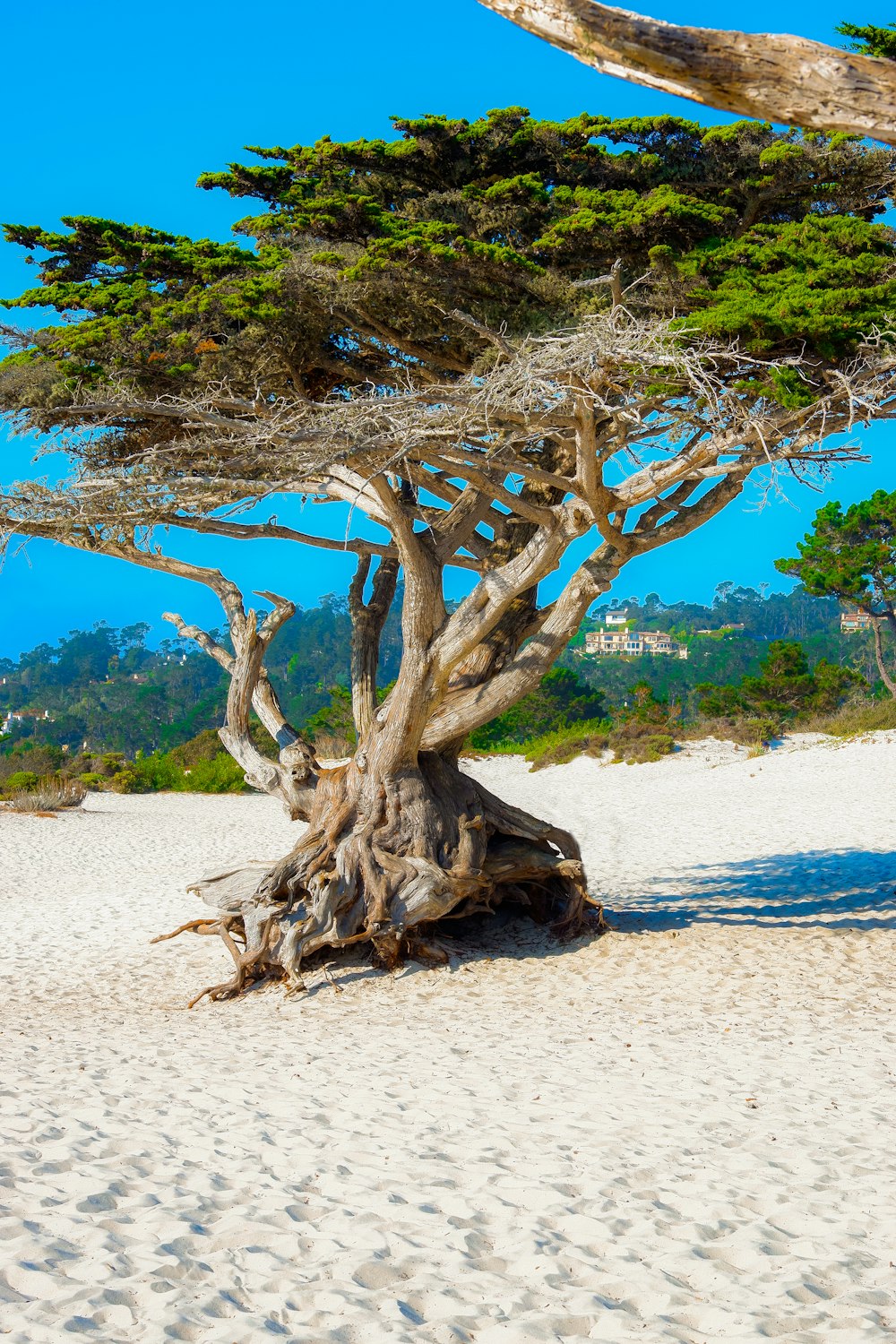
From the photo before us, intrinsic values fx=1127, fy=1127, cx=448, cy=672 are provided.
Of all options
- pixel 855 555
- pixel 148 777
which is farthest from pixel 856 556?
pixel 148 777

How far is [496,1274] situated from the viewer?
3.60 m

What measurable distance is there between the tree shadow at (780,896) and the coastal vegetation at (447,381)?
1.56 meters

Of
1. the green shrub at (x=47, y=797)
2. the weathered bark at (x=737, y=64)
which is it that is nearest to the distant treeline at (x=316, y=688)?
the green shrub at (x=47, y=797)

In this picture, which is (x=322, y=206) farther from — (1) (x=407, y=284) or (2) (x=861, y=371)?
(2) (x=861, y=371)

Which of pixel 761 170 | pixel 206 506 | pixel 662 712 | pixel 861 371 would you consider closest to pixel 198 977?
pixel 206 506

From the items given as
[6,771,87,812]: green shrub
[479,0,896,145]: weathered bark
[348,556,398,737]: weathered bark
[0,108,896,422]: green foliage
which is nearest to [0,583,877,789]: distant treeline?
[6,771,87,812]: green shrub

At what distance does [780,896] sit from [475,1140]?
24.6 feet

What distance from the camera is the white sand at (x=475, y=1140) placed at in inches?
134

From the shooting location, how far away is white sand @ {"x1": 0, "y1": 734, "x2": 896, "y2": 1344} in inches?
134

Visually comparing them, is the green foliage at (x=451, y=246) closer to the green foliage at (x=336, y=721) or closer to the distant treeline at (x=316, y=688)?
the distant treeline at (x=316, y=688)

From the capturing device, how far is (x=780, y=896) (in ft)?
38.3

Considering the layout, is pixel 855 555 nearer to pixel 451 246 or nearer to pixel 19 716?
pixel 451 246

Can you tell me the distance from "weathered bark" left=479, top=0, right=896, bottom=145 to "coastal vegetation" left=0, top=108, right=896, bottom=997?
8.40 ft

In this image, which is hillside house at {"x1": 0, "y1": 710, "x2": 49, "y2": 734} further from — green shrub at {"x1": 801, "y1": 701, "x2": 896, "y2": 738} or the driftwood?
the driftwood
